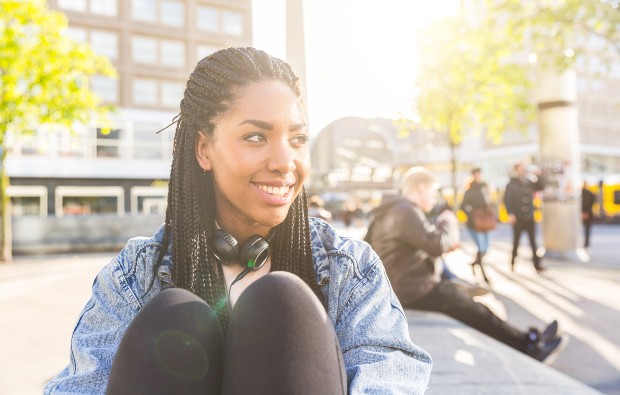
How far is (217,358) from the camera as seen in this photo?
4.42 feet

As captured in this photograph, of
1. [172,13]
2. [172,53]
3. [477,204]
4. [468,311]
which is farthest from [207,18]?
[468,311]

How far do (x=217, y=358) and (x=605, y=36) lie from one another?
10.3 metres

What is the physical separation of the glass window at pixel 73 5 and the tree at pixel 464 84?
21.0 metres

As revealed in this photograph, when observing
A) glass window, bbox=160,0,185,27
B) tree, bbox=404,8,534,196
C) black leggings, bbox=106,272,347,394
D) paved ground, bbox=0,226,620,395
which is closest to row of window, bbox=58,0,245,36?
glass window, bbox=160,0,185,27

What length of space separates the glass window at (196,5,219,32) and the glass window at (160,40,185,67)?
1.89m

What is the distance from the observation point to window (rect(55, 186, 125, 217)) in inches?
1177

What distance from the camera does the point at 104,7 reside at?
30.3m

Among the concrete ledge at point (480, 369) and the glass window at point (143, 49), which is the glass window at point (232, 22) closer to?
the glass window at point (143, 49)

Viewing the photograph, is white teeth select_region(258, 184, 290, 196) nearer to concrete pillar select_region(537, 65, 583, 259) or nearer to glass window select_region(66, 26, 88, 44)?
concrete pillar select_region(537, 65, 583, 259)

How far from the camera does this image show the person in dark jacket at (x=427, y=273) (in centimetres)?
387

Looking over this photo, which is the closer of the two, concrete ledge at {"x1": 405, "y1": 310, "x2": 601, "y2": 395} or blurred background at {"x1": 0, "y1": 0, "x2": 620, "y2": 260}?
concrete ledge at {"x1": 405, "y1": 310, "x2": 601, "y2": 395}

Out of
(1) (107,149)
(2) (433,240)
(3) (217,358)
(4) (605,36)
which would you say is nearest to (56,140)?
(1) (107,149)

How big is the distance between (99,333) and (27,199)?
3157 centimetres

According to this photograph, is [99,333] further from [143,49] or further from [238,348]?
[143,49]
